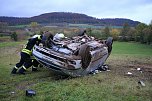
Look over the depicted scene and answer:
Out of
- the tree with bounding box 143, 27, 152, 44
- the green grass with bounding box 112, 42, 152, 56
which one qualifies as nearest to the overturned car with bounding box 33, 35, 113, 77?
the green grass with bounding box 112, 42, 152, 56

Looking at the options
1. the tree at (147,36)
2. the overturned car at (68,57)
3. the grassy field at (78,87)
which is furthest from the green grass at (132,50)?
the grassy field at (78,87)

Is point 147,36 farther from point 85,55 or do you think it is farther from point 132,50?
point 85,55

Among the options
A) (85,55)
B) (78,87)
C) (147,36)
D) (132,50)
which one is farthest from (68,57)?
(147,36)

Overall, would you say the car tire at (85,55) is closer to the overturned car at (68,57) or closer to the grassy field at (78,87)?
the overturned car at (68,57)

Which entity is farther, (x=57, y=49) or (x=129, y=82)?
(x=57, y=49)

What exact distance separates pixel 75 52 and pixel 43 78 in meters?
1.69

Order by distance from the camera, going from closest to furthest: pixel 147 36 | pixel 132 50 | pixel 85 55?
pixel 85 55
pixel 132 50
pixel 147 36

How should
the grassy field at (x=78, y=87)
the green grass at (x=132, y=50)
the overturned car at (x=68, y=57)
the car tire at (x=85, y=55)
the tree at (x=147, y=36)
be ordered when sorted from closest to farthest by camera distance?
the grassy field at (x=78, y=87) → the overturned car at (x=68, y=57) → the car tire at (x=85, y=55) → the green grass at (x=132, y=50) → the tree at (x=147, y=36)

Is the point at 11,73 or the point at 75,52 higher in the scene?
the point at 75,52

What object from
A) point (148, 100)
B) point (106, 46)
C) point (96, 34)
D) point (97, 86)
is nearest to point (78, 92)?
point (97, 86)

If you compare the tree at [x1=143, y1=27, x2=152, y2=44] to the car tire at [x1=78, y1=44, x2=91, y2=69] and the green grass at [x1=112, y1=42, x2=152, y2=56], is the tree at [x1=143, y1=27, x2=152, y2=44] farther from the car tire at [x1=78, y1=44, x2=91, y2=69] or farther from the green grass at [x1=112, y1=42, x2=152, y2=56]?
the car tire at [x1=78, y1=44, x2=91, y2=69]

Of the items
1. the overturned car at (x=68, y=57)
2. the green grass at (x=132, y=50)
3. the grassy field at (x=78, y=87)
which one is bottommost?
the green grass at (x=132, y=50)

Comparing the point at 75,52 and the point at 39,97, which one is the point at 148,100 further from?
the point at 75,52

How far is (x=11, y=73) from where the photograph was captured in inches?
469
